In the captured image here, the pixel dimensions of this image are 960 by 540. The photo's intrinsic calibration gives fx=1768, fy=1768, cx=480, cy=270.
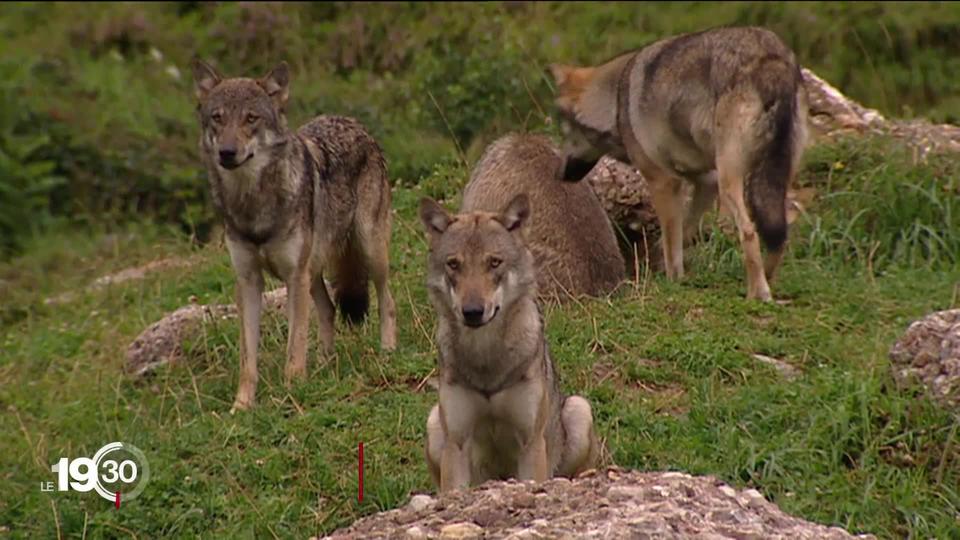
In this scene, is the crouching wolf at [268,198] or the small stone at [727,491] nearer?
the small stone at [727,491]

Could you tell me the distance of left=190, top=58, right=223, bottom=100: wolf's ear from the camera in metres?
9.16

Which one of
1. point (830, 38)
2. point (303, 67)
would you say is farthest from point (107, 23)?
point (830, 38)

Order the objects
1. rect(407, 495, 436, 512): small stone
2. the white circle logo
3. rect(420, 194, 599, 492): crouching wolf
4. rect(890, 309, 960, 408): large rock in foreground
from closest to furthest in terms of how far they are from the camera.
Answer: rect(407, 495, 436, 512): small stone
rect(420, 194, 599, 492): crouching wolf
rect(890, 309, 960, 408): large rock in foreground
the white circle logo

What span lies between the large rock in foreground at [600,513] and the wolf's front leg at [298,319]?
11.3 ft

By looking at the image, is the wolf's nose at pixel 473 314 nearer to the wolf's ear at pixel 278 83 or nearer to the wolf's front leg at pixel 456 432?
the wolf's front leg at pixel 456 432

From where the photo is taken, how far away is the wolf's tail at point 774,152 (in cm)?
979

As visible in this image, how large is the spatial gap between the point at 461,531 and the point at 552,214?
523 cm

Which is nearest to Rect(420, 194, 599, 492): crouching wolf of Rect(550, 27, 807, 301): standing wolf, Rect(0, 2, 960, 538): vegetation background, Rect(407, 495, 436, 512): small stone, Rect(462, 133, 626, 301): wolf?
Rect(0, 2, 960, 538): vegetation background

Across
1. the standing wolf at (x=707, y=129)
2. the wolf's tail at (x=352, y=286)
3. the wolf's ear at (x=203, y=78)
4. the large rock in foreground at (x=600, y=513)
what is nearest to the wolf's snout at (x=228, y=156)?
the wolf's ear at (x=203, y=78)

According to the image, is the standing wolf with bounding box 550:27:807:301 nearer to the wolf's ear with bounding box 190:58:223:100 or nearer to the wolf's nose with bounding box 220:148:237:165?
the wolf's ear with bounding box 190:58:223:100

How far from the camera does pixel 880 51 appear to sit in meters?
16.3

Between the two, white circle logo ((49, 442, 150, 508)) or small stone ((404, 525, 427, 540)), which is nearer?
small stone ((404, 525, 427, 540))

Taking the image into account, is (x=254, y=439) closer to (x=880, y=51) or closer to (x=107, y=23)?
(x=880, y=51)

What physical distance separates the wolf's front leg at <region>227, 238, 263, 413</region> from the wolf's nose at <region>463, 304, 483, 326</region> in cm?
251
